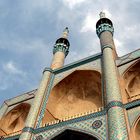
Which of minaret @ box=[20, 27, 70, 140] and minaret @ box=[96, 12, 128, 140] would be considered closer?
minaret @ box=[96, 12, 128, 140]

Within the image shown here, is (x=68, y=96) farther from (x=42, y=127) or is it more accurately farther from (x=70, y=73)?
(x=42, y=127)

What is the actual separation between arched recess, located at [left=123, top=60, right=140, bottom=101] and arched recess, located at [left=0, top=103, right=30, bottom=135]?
406cm

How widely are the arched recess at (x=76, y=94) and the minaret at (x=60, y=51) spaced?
177 centimetres

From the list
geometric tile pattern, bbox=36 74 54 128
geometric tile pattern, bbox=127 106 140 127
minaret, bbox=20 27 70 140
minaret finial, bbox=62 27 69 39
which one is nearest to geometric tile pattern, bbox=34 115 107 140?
minaret, bbox=20 27 70 140

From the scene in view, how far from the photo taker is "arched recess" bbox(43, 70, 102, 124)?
944cm

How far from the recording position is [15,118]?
1070 centimetres

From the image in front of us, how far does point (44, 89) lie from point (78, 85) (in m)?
1.44

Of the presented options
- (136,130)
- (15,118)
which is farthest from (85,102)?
(136,130)

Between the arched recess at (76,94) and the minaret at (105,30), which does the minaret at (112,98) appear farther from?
the arched recess at (76,94)

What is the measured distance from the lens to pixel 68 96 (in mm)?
9961

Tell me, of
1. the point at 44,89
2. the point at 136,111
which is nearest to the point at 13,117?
the point at 44,89

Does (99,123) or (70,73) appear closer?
(99,123)

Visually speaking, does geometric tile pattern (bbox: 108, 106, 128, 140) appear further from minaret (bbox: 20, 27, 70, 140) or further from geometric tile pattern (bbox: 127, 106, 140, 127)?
minaret (bbox: 20, 27, 70, 140)

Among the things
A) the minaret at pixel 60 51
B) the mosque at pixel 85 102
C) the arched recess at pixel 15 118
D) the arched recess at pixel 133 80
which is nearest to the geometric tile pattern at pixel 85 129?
the mosque at pixel 85 102
